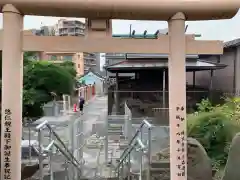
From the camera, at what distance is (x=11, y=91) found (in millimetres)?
3379

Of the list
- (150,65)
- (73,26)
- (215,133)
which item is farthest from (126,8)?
(73,26)

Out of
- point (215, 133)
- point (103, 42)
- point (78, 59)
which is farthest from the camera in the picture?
point (78, 59)

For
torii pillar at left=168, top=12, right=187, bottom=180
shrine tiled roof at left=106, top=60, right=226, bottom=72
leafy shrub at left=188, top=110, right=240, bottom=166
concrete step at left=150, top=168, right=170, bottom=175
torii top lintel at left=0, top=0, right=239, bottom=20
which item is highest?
shrine tiled roof at left=106, top=60, right=226, bottom=72

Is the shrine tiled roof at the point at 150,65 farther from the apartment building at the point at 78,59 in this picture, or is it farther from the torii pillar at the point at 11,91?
the apartment building at the point at 78,59

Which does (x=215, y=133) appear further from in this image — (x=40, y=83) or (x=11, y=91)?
(x=40, y=83)

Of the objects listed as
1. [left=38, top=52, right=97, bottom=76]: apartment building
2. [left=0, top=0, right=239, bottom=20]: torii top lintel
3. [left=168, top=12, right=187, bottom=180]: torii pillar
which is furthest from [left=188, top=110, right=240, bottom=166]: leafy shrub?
[left=38, top=52, right=97, bottom=76]: apartment building

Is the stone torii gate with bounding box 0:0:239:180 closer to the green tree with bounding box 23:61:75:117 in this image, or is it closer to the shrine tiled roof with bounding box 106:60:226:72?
the shrine tiled roof with bounding box 106:60:226:72

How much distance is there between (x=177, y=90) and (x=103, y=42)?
0.96m

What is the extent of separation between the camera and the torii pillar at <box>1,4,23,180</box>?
132 inches

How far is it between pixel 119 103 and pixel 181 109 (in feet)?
31.9

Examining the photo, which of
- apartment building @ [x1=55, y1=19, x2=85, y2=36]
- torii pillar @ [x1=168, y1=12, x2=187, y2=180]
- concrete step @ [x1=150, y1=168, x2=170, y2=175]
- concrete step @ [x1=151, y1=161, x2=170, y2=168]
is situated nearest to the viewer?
torii pillar @ [x1=168, y1=12, x2=187, y2=180]

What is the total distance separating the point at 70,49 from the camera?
351 cm

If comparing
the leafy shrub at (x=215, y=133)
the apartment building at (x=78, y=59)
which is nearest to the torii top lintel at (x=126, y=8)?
the leafy shrub at (x=215, y=133)

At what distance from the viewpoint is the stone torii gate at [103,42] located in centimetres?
337
